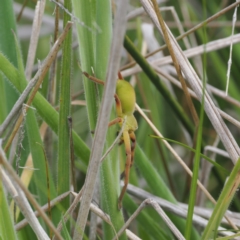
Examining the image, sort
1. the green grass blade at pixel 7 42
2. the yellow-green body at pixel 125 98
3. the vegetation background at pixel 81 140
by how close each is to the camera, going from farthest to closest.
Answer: the green grass blade at pixel 7 42 < the yellow-green body at pixel 125 98 < the vegetation background at pixel 81 140

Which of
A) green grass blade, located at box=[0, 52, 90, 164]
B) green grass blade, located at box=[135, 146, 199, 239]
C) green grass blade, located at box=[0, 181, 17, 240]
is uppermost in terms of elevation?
green grass blade, located at box=[0, 52, 90, 164]

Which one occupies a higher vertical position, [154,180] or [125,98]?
[125,98]

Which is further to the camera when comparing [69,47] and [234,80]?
[234,80]

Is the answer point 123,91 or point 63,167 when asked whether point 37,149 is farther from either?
point 123,91

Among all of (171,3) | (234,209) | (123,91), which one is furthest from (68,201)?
(171,3)

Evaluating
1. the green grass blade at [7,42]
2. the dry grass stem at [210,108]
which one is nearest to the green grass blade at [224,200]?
the dry grass stem at [210,108]

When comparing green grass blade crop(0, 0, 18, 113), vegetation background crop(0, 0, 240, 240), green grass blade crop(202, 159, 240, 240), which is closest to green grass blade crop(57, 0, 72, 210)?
vegetation background crop(0, 0, 240, 240)

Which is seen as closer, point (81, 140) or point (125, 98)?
point (125, 98)

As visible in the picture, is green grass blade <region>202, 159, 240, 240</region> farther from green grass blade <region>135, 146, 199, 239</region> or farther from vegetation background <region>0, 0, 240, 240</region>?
green grass blade <region>135, 146, 199, 239</region>

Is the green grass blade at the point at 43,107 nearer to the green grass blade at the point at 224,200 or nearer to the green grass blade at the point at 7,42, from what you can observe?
the green grass blade at the point at 7,42

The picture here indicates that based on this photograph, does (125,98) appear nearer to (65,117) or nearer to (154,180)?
(65,117)

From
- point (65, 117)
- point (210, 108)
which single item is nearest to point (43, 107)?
point (65, 117)
